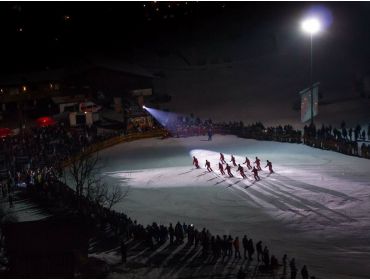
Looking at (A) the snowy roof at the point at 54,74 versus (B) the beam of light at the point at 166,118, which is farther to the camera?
(A) the snowy roof at the point at 54,74

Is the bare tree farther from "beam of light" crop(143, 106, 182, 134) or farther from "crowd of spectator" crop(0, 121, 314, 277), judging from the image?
"beam of light" crop(143, 106, 182, 134)

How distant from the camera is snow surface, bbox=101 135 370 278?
15953 millimetres

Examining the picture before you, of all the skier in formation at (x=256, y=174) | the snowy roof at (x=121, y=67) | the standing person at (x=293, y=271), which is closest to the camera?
the standing person at (x=293, y=271)

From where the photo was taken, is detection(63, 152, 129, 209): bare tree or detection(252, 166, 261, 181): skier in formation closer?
detection(63, 152, 129, 209): bare tree

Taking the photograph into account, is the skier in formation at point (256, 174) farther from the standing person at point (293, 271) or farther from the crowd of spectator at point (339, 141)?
the standing person at point (293, 271)

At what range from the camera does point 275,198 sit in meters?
21.2

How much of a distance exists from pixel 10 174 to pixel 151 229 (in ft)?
41.4

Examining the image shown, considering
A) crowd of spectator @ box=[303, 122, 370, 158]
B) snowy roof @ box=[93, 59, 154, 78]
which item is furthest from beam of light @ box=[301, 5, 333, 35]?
crowd of spectator @ box=[303, 122, 370, 158]

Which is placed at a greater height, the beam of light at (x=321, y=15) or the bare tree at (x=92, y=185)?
the beam of light at (x=321, y=15)

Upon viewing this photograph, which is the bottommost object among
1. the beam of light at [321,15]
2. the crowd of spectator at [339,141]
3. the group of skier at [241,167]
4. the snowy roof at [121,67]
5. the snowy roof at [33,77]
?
the group of skier at [241,167]

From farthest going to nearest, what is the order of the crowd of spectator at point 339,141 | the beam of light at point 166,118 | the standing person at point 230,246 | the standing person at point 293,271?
1. the beam of light at point 166,118
2. the crowd of spectator at point 339,141
3. the standing person at point 230,246
4. the standing person at point 293,271

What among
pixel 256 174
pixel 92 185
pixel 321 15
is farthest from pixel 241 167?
pixel 321 15

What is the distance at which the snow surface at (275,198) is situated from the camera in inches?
628

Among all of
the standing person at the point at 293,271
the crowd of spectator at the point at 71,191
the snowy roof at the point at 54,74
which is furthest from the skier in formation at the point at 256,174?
the snowy roof at the point at 54,74
